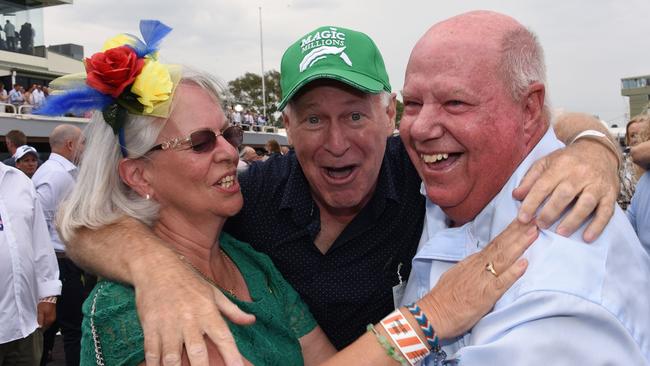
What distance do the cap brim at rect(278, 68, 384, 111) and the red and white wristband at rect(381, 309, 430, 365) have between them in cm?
132

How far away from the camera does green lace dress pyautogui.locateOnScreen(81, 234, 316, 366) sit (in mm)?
1955

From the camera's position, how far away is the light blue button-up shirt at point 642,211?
4102mm

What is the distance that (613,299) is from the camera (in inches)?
64.5

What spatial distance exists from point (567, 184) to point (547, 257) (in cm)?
29

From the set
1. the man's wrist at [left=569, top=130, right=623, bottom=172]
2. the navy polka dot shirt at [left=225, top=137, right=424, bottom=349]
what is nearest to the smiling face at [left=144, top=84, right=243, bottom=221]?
the navy polka dot shirt at [left=225, top=137, right=424, bottom=349]

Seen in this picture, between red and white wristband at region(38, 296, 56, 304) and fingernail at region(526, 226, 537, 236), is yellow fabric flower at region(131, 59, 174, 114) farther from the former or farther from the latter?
red and white wristband at region(38, 296, 56, 304)

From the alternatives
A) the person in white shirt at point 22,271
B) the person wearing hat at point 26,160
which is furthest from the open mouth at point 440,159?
the person wearing hat at point 26,160

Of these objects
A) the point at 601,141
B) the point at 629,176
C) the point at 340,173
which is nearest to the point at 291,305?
the point at 340,173

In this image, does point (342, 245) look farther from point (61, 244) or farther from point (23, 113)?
point (23, 113)

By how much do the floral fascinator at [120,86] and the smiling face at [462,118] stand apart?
1010mm

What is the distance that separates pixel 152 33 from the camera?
8.50ft

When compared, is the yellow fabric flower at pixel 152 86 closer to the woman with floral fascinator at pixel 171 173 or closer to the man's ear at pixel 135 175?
the woman with floral fascinator at pixel 171 173

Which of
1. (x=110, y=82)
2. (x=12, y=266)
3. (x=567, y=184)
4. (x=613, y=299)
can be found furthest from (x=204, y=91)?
(x=12, y=266)

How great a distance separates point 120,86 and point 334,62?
3.47 ft
